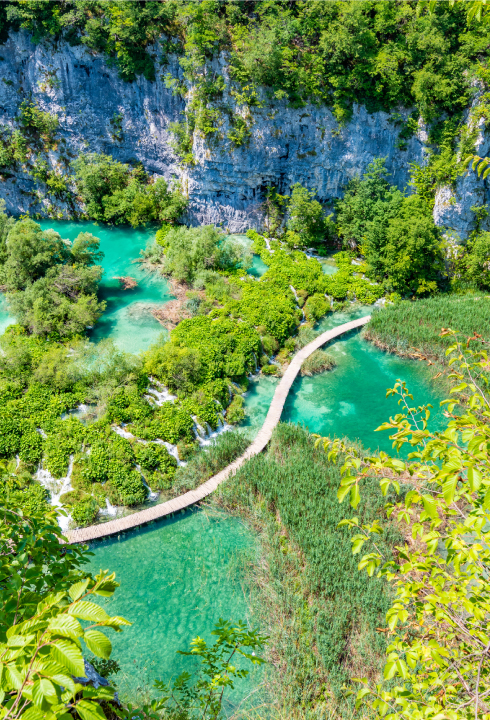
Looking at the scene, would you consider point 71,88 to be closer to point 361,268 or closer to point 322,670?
point 361,268

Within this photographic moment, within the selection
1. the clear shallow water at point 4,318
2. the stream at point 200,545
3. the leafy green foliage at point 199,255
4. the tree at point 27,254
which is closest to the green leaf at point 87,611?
the stream at point 200,545

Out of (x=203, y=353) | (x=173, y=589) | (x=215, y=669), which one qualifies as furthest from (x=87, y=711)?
(x=203, y=353)

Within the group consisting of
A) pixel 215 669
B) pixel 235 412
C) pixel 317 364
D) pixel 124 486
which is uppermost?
pixel 215 669

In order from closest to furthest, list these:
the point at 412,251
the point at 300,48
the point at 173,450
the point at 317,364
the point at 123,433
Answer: the point at 173,450
the point at 123,433
the point at 317,364
the point at 412,251
the point at 300,48

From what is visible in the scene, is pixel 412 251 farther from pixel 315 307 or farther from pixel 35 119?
pixel 35 119

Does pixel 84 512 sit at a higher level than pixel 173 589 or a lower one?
higher

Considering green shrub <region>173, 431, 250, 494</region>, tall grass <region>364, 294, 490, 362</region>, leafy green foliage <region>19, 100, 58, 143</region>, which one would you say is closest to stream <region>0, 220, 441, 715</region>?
tall grass <region>364, 294, 490, 362</region>

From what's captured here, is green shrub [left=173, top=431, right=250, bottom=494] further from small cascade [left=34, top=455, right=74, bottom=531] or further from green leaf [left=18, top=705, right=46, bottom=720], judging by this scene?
green leaf [left=18, top=705, right=46, bottom=720]
